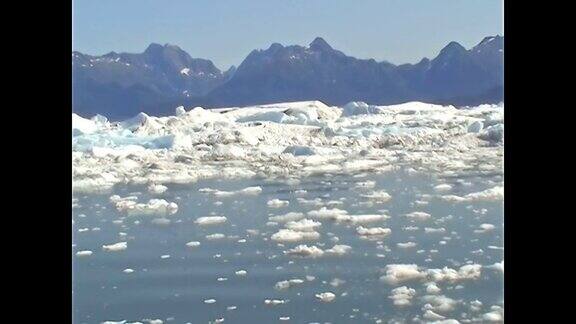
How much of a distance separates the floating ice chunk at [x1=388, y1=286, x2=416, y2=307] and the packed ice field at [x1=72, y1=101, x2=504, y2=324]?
35 millimetres

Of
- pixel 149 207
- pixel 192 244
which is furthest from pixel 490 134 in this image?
pixel 149 207

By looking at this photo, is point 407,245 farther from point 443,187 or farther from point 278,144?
point 278,144

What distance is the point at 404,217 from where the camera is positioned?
830 centimetres

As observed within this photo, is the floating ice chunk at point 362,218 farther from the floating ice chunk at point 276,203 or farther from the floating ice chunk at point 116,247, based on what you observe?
the floating ice chunk at point 116,247

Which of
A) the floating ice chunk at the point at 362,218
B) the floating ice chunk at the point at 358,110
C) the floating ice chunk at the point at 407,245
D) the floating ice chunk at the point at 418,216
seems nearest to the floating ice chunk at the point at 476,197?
the floating ice chunk at the point at 418,216

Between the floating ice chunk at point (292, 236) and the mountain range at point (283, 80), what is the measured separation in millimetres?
3261

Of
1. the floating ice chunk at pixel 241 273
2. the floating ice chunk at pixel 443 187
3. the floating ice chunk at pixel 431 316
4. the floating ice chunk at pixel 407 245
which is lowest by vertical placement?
the floating ice chunk at pixel 431 316

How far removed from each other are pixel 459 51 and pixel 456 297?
6752 mm

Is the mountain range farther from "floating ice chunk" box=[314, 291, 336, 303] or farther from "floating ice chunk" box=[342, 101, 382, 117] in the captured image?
"floating ice chunk" box=[314, 291, 336, 303]

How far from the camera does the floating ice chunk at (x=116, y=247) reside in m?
8.13

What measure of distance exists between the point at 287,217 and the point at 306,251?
931 mm

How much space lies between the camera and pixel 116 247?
823 centimetres
